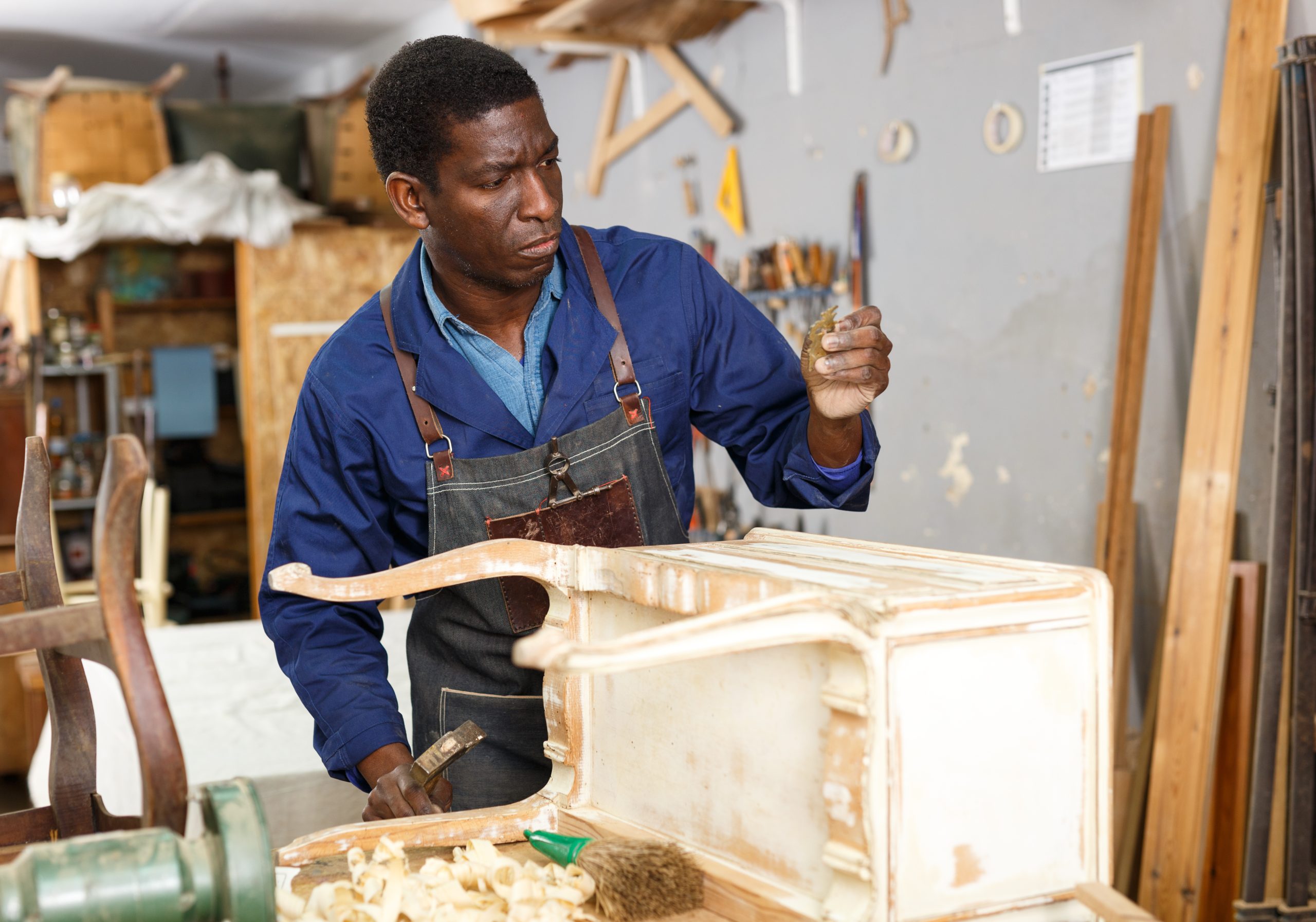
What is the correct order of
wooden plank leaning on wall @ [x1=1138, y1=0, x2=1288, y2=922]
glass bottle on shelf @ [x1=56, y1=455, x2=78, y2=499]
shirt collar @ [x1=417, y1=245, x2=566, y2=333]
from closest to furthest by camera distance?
shirt collar @ [x1=417, y1=245, x2=566, y2=333] < wooden plank leaning on wall @ [x1=1138, y1=0, x2=1288, y2=922] < glass bottle on shelf @ [x1=56, y1=455, x2=78, y2=499]

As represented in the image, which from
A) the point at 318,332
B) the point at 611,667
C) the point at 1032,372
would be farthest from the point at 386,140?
the point at 318,332

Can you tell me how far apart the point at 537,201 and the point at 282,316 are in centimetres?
576

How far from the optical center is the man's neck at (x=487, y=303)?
1.79 m

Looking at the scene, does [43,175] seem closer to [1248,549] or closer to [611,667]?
[1248,549]

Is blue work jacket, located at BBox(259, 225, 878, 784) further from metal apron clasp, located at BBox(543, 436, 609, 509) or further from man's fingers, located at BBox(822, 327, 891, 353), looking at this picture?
man's fingers, located at BBox(822, 327, 891, 353)

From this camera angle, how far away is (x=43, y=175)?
6.64 meters

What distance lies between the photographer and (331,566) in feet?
5.61

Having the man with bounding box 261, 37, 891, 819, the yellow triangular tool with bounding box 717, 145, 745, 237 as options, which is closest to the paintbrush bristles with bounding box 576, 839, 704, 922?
the man with bounding box 261, 37, 891, 819

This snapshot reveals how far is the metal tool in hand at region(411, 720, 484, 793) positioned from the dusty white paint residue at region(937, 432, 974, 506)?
2.33 meters

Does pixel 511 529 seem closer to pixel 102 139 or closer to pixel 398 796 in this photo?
pixel 398 796

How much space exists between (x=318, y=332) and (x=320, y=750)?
580cm

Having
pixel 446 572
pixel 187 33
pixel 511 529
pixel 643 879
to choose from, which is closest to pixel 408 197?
pixel 511 529

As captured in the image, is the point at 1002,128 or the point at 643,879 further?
the point at 1002,128

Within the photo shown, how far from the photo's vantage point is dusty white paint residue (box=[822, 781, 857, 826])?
1084 millimetres
